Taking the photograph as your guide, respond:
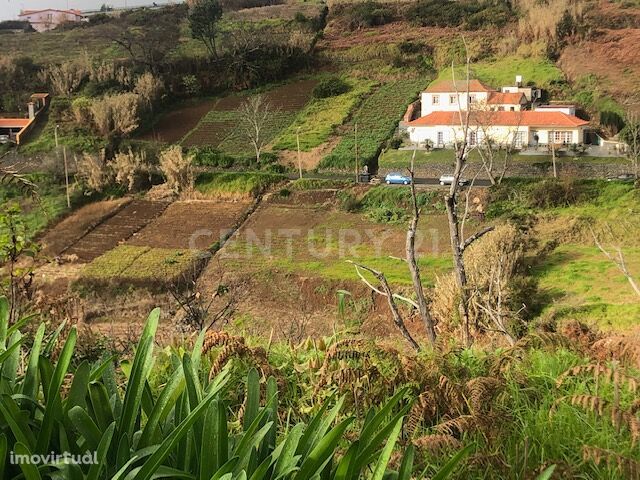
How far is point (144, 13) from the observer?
3981 cm

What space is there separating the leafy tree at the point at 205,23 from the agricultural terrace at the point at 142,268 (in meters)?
17.8

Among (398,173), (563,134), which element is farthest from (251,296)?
(563,134)

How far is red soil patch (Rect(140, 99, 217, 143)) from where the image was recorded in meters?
25.1

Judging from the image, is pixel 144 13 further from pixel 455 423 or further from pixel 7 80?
pixel 455 423

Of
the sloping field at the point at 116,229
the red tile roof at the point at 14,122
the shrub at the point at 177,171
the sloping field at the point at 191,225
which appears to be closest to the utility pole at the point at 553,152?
the sloping field at the point at 191,225

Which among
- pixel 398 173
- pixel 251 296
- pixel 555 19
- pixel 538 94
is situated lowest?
pixel 251 296

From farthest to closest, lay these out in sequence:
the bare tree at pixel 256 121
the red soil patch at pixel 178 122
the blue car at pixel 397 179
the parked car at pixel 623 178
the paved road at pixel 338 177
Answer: the red soil patch at pixel 178 122, the bare tree at pixel 256 121, the paved road at pixel 338 177, the blue car at pixel 397 179, the parked car at pixel 623 178

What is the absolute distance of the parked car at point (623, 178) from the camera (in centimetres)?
1841

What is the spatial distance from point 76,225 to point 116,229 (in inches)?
45.9

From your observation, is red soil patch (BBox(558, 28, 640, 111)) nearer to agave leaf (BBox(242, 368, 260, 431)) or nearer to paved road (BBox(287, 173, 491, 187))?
paved road (BBox(287, 173, 491, 187))

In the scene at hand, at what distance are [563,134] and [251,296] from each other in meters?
11.8

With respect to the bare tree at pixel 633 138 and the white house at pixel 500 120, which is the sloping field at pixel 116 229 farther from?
the bare tree at pixel 633 138

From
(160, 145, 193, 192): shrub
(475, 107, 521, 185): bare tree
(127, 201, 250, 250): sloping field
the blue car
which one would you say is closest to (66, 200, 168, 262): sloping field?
(127, 201, 250, 250): sloping field

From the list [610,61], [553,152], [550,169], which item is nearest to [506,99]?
[553,152]
